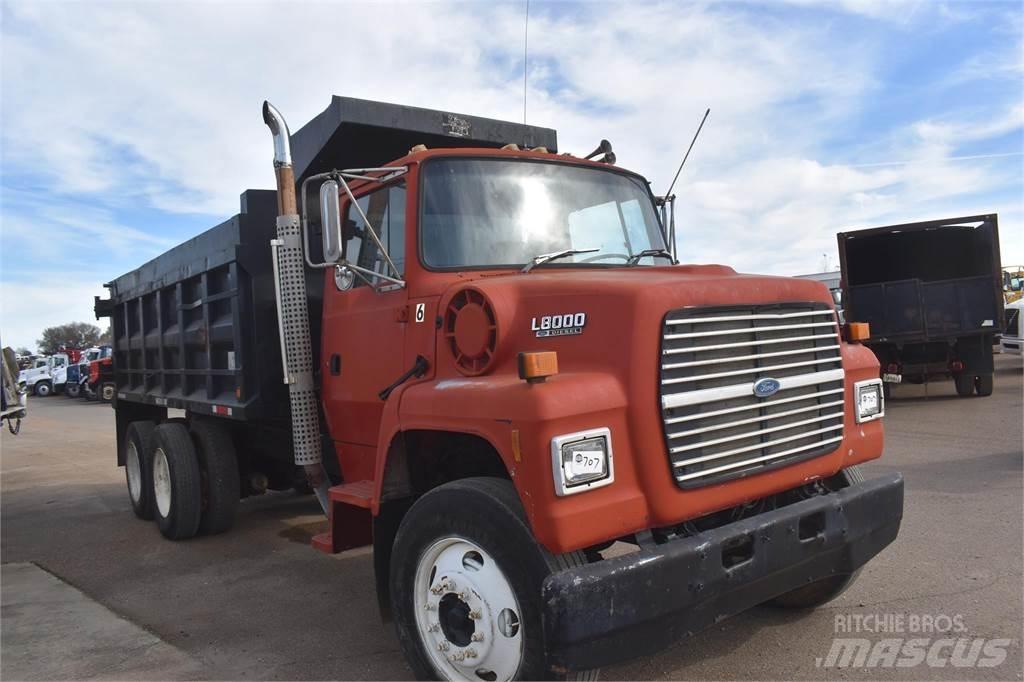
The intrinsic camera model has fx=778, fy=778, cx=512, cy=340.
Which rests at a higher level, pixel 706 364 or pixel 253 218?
pixel 253 218

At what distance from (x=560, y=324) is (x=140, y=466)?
5.87m

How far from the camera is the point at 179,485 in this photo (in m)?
6.51

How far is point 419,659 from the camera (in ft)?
11.2

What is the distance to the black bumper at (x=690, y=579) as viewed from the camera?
8.87 ft

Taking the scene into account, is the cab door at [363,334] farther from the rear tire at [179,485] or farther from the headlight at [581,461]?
the rear tire at [179,485]

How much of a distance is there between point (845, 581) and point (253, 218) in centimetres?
449

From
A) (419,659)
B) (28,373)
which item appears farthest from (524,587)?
(28,373)

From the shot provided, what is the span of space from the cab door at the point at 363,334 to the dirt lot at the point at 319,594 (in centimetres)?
106

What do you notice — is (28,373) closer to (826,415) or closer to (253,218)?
(253,218)

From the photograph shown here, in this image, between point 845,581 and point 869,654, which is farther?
point 845,581

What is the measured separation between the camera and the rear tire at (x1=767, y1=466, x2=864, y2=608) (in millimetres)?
4047

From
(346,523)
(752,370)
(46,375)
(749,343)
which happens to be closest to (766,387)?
(752,370)

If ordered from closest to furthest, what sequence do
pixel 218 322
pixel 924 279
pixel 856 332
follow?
pixel 856 332
pixel 218 322
pixel 924 279

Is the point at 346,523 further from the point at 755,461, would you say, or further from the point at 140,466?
the point at 140,466
